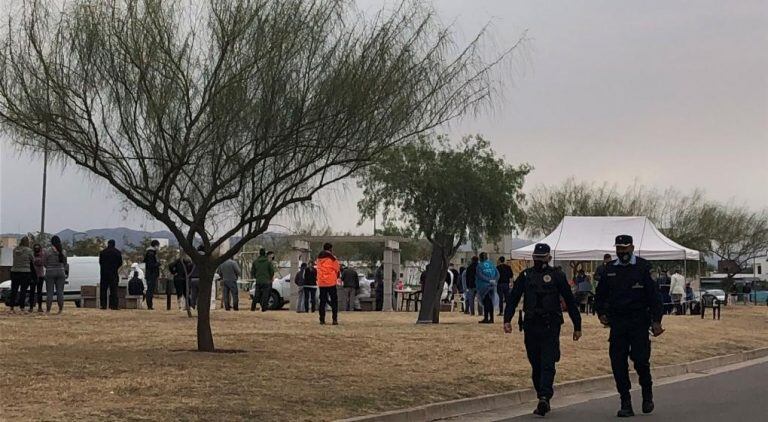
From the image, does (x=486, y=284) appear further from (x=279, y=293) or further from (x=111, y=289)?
(x=279, y=293)

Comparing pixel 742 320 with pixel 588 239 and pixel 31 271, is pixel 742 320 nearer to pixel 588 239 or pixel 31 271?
pixel 588 239

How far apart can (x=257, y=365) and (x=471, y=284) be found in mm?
14123

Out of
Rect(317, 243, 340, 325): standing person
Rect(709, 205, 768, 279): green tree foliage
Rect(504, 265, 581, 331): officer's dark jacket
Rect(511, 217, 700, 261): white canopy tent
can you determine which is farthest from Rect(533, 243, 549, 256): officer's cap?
Rect(709, 205, 768, 279): green tree foliage

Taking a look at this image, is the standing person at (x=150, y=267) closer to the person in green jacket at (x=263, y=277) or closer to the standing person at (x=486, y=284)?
the person in green jacket at (x=263, y=277)

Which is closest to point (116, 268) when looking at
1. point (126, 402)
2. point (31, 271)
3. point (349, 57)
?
point (31, 271)

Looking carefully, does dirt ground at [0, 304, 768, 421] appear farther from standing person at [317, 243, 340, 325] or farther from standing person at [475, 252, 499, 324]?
standing person at [475, 252, 499, 324]

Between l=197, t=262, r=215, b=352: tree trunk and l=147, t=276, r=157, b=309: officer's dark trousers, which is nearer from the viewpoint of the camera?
l=197, t=262, r=215, b=352: tree trunk

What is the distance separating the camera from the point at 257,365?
520 inches

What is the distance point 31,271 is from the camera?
2131cm

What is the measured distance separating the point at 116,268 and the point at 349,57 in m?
13.4

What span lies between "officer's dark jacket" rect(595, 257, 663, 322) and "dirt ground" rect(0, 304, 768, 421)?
2.40 m

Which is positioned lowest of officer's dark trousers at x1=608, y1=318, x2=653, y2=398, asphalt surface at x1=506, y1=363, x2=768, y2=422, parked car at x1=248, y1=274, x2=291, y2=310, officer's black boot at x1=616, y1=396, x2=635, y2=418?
asphalt surface at x1=506, y1=363, x2=768, y2=422

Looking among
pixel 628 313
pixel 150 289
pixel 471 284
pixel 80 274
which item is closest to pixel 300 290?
pixel 150 289

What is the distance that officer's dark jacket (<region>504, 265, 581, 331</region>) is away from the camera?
11008 millimetres
